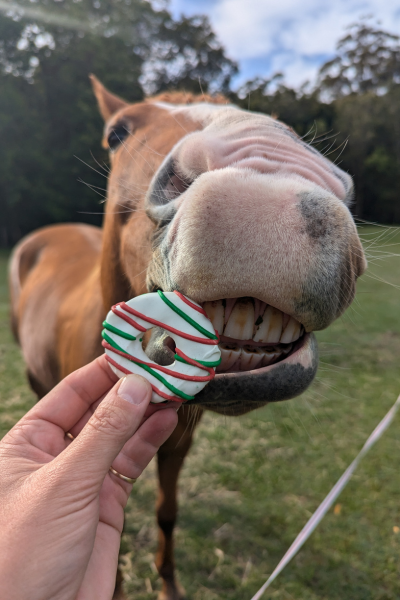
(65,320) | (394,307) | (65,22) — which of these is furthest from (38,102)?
(65,320)

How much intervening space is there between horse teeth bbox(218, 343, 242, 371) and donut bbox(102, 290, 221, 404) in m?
0.07

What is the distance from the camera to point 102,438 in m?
0.88

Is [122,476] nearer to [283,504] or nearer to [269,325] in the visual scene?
[269,325]

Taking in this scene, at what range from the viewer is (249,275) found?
34.7 inches

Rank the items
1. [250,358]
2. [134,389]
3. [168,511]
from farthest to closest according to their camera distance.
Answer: [168,511] → [250,358] → [134,389]

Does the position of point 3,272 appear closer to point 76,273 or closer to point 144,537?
point 76,273

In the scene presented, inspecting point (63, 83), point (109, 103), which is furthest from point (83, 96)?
point (109, 103)

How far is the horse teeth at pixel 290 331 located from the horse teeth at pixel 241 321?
102mm

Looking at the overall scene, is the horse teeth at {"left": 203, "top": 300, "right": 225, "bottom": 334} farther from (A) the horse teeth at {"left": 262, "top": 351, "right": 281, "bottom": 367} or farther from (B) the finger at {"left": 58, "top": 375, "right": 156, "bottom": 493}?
(B) the finger at {"left": 58, "top": 375, "right": 156, "bottom": 493}

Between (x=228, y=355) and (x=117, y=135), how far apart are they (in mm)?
1324

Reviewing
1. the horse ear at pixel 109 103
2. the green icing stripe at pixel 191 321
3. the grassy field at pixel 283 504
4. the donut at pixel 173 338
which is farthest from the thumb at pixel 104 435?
the horse ear at pixel 109 103

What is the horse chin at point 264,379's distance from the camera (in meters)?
1.00

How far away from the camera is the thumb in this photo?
2.83 feet

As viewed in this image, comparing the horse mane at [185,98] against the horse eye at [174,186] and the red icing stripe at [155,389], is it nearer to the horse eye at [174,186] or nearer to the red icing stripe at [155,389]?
the horse eye at [174,186]
